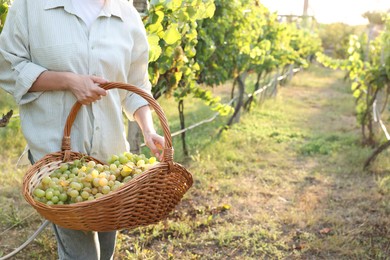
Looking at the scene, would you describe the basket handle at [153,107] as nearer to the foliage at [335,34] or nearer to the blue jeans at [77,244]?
the blue jeans at [77,244]

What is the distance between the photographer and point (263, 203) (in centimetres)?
420

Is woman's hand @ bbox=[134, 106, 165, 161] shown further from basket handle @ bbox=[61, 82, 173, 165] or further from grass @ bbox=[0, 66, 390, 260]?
grass @ bbox=[0, 66, 390, 260]

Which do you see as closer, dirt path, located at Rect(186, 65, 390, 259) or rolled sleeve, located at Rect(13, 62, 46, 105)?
rolled sleeve, located at Rect(13, 62, 46, 105)

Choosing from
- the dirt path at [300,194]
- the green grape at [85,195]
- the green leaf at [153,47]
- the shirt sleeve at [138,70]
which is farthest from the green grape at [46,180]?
the dirt path at [300,194]

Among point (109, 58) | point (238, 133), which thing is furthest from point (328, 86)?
point (109, 58)

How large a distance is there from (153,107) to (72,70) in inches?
12.3

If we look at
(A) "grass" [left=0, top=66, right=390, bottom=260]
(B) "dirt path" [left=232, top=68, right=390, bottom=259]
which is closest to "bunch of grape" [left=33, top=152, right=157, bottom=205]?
(A) "grass" [left=0, top=66, right=390, bottom=260]

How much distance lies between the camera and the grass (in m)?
3.23

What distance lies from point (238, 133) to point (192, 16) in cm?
420

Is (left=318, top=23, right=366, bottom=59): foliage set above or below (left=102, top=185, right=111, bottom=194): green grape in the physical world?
below

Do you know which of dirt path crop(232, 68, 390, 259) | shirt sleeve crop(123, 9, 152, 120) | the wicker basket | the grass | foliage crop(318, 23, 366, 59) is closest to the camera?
the wicker basket

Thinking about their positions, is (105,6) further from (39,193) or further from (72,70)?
(39,193)

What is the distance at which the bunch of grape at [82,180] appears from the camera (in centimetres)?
149

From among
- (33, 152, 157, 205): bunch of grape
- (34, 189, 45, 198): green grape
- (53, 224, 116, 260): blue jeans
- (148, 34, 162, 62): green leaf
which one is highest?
(148, 34, 162, 62): green leaf
